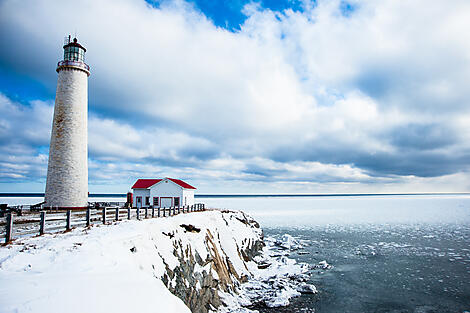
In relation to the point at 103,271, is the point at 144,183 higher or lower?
higher

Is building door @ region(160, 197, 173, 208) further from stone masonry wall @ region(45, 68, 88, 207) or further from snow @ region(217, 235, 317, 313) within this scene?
snow @ region(217, 235, 317, 313)

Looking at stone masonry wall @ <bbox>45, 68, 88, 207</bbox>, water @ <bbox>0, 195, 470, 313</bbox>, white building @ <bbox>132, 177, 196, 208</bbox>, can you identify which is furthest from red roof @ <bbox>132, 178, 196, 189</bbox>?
water @ <bbox>0, 195, 470, 313</bbox>

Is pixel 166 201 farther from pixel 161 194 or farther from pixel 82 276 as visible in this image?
pixel 82 276

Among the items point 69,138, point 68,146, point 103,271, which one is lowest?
point 103,271

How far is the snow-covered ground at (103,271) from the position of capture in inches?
266

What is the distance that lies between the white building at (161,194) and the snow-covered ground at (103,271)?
20.4 metres

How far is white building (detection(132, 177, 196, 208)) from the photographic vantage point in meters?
38.6

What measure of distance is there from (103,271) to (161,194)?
30.5 m

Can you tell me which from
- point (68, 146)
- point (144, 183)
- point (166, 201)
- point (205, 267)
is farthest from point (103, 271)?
point (144, 183)

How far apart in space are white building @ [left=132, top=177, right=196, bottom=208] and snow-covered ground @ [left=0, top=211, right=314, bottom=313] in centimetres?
2045

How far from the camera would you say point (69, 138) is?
2697cm

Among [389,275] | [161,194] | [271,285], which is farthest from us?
A: [161,194]

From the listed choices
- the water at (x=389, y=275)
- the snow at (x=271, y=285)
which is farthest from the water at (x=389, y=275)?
the snow at (x=271, y=285)

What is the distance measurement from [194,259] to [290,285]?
8.33 meters
